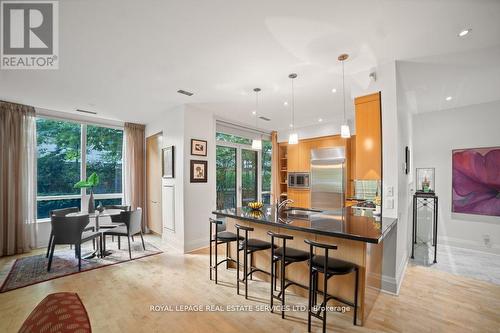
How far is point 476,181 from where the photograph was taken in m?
4.22

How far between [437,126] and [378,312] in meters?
4.33

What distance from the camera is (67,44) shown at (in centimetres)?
234

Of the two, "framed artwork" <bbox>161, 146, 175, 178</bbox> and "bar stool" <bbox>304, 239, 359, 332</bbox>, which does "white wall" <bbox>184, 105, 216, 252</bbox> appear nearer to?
"framed artwork" <bbox>161, 146, 175, 178</bbox>

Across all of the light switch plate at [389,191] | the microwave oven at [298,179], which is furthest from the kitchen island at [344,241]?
the microwave oven at [298,179]

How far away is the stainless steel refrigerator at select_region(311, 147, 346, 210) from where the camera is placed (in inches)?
211

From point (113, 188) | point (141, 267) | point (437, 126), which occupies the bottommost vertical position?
point (141, 267)

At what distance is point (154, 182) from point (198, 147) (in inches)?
71.8

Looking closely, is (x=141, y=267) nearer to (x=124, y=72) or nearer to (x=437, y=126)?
(x=124, y=72)

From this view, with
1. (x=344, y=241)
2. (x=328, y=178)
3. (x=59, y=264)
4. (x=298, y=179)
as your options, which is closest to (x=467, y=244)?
(x=328, y=178)

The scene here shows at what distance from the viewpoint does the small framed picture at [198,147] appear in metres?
4.43

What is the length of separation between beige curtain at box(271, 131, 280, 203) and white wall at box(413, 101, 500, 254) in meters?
3.48

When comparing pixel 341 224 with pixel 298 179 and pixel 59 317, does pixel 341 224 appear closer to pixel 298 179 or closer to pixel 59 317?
pixel 59 317

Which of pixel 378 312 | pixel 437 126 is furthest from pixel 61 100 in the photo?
pixel 437 126

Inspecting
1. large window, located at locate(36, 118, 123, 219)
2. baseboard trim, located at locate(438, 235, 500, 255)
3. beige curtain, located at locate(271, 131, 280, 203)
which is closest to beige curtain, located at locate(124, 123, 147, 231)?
large window, located at locate(36, 118, 123, 219)
